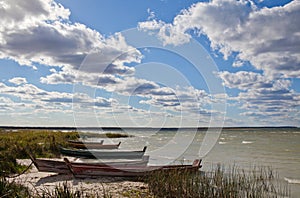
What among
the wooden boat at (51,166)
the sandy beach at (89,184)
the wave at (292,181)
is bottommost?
the sandy beach at (89,184)

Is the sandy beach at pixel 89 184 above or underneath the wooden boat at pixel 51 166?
underneath

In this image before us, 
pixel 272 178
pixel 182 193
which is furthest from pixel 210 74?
pixel 182 193

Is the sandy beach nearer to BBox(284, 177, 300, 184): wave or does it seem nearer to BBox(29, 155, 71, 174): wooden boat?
BBox(29, 155, 71, 174): wooden boat

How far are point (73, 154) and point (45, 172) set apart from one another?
357 inches

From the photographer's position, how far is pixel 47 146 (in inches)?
887

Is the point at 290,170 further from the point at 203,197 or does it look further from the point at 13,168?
the point at 13,168

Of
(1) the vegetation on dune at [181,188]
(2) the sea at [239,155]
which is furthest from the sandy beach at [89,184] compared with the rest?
(2) the sea at [239,155]

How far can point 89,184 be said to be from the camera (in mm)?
11961

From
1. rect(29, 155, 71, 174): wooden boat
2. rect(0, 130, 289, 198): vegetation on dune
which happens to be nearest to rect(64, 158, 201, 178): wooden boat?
rect(29, 155, 71, 174): wooden boat

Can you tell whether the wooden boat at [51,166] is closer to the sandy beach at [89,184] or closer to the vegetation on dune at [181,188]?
the sandy beach at [89,184]

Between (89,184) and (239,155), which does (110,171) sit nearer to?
(89,184)

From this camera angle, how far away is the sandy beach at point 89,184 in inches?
420

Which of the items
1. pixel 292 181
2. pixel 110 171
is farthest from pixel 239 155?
pixel 110 171

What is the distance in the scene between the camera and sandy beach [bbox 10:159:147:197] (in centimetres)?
1067
